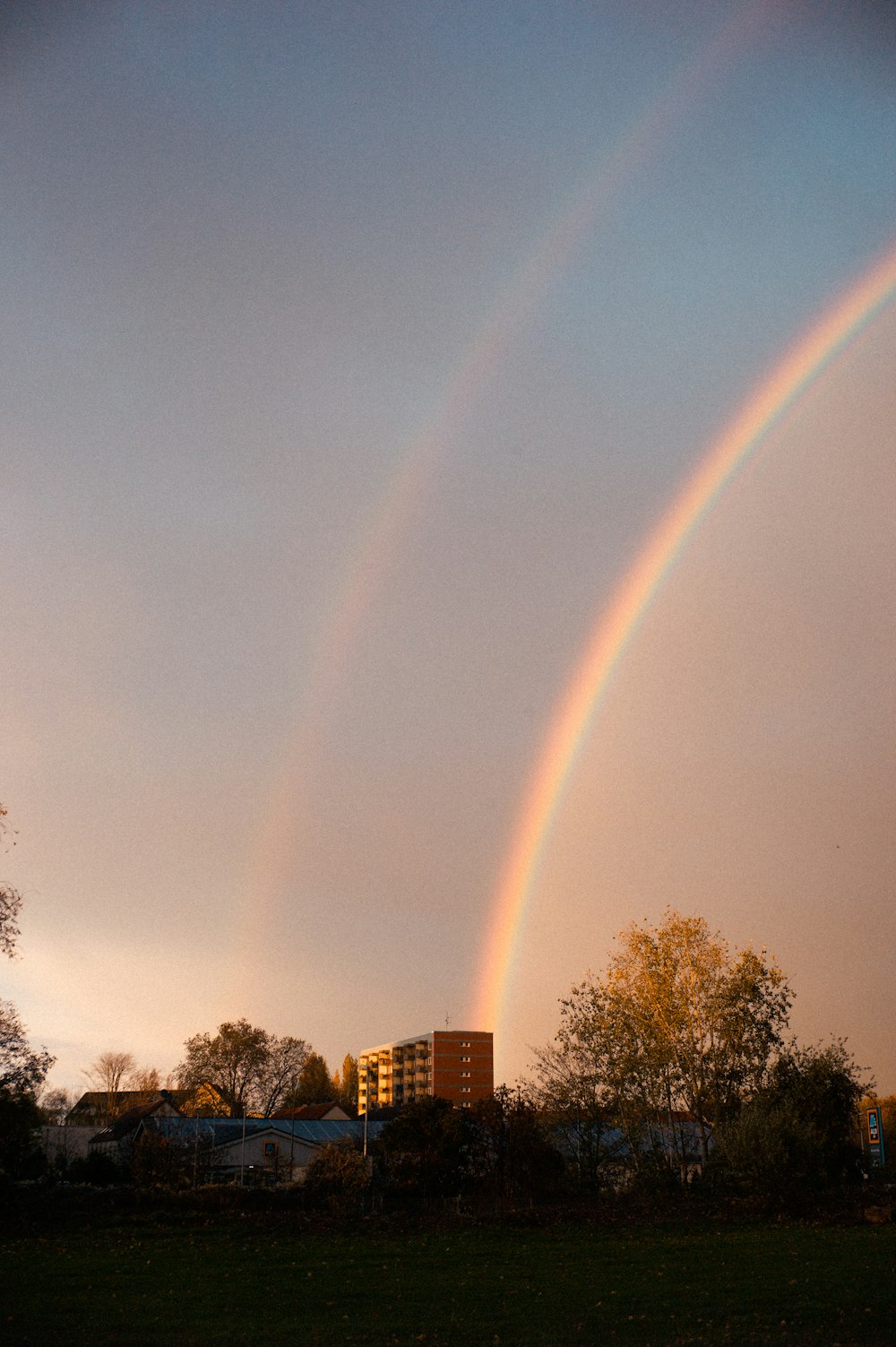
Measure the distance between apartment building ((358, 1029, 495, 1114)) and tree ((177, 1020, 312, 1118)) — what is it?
2118 inches

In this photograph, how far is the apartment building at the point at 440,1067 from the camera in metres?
150

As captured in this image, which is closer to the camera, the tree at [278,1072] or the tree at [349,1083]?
the tree at [278,1072]

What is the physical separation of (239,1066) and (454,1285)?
80971 millimetres

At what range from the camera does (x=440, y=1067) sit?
490 feet

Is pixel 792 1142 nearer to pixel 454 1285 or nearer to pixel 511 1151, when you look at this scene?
pixel 511 1151

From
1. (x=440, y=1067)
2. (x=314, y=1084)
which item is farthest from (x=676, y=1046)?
(x=440, y=1067)

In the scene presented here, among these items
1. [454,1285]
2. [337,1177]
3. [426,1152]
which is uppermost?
[426,1152]

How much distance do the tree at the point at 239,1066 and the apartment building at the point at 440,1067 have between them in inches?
2118

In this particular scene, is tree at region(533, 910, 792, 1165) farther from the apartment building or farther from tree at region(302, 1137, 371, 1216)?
the apartment building

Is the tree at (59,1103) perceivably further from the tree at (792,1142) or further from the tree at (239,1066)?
the tree at (792,1142)

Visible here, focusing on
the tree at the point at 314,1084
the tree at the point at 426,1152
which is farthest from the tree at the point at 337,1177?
the tree at the point at 314,1084

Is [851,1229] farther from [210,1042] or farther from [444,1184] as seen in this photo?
[210,1042]

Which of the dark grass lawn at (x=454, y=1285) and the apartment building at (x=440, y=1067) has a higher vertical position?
the apartment building at (x=440, y=1067)

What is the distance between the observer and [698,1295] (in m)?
16.5
